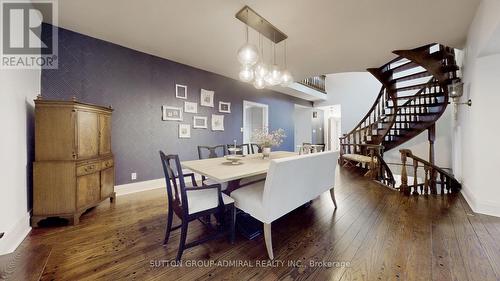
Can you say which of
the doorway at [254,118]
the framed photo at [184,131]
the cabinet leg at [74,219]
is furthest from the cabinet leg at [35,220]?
the doorway at [254,118]

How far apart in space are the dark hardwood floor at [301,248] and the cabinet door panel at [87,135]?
79 centimetres

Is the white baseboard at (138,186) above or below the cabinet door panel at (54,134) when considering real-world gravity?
below

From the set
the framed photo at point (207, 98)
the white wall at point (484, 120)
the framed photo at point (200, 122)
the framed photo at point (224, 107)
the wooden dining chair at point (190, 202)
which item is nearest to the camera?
the wooden dining chair at point (190, 202)

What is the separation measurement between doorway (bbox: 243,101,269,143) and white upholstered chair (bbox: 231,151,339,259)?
331 centimetres

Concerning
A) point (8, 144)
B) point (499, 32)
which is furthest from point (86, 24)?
point (499, 32)

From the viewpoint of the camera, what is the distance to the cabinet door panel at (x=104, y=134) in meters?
2.50

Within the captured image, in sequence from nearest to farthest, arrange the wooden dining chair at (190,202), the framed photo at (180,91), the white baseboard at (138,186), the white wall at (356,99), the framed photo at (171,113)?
the wooden dining chair at (190,202) < the white baseboard at (138,186) < the framed photo at (171,113) < the framed photo at (180,91) < the white wall at (356,99)

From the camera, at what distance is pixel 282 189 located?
1.64m

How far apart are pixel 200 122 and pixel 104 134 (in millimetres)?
1884

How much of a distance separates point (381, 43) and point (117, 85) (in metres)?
4.33

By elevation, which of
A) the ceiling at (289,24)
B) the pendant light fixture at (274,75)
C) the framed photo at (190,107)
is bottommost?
the framed photo at (190,107)

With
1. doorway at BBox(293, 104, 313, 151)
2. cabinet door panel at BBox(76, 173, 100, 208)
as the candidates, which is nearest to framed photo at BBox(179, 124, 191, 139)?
cabinet door panel at BBox(76, 173, 100, 208)

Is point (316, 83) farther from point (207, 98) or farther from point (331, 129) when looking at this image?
point (207, 98)

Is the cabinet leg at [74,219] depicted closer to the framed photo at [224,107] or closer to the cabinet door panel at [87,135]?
the cabinet door panel at [87,135]
